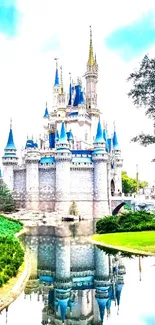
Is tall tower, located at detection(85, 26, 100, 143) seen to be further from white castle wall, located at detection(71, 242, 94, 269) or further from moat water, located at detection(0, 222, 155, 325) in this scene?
moat water, located at detection(0, 222, 155, 325)

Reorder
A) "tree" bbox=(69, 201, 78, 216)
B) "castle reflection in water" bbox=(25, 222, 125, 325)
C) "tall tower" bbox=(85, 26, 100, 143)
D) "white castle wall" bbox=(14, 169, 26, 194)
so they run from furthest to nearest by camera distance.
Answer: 1. "tall tower" bbox=(85, 26, 100, 143)
2. "white castle wall" bbox=(14, 169, 26, 194)
3. "tree" bbox=(69, 201, 78, 216)
4. "castle reflection in water" bbox=(25, 222, 125, 325)

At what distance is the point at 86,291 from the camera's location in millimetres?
11953

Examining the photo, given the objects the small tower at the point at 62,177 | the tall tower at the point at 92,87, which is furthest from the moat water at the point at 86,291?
the tall tower at the point at 92,87

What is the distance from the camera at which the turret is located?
49.8 meters

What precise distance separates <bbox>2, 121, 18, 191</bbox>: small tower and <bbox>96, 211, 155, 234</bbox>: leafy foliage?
24167mm

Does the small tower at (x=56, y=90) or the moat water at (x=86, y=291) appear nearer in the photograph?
the moat water at (x=86, y=291)

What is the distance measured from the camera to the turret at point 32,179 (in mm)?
49812

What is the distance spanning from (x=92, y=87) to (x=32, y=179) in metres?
18.7

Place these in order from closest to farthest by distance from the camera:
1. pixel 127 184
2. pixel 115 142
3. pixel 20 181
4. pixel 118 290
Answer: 1. pixel 118 290
2. pixel 20 181
3. pixel 115 142
4. pixel 127 184

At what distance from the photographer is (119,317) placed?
906 centimetres

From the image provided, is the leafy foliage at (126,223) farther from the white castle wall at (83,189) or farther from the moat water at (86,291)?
the white castle wall at (83,189)

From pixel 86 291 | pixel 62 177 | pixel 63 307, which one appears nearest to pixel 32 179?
pixel 62 177

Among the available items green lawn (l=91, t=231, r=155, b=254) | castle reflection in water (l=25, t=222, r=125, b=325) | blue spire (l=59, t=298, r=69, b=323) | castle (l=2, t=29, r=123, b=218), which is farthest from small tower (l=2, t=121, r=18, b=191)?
blue spire (l=59, t=298, r=69, b=323)

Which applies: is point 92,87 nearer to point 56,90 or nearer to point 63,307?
point 56,90
